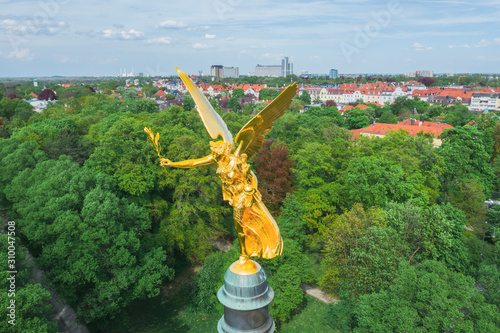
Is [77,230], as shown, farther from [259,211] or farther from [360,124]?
[360,124]

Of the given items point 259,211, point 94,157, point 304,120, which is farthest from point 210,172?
point 304,120

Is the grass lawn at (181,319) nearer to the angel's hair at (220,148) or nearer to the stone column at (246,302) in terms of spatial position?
the stone column at (246,302)

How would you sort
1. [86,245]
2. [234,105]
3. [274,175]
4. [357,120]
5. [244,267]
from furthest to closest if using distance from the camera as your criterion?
[234,105] → [357,120] → [274,175] → [86,245] → [244,267]

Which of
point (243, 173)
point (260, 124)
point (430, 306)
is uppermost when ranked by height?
point (260, 124)

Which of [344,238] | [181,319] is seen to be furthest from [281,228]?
[181,319]

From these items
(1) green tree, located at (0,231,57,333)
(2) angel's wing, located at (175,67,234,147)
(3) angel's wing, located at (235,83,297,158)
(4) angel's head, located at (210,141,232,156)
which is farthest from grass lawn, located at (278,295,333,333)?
(2) angel's wing, located at (175,67,234,147)


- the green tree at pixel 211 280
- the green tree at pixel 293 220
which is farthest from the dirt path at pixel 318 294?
the green tree at pixel 211 280

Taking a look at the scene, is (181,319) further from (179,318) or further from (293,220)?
(293,220)
